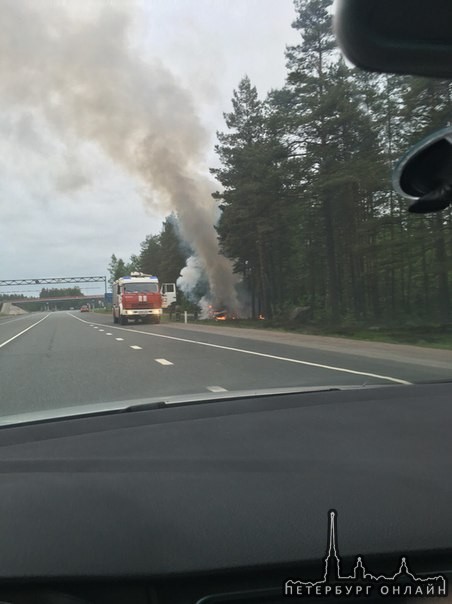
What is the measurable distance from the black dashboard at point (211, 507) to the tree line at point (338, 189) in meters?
10.3

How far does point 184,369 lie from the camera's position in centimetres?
1133

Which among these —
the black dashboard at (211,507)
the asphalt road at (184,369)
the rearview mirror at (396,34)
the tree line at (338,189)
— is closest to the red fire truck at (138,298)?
the tree line at (338,189)

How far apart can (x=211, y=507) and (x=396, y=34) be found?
224 centimetres

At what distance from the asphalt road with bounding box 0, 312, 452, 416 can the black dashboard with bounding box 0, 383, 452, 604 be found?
2.85 meters

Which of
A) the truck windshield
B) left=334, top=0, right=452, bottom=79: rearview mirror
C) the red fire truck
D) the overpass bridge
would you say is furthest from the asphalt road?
the overpass bridge

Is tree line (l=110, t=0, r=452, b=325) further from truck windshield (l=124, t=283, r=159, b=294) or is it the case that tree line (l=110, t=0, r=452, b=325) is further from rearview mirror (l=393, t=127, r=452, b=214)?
rearview mirror (l=393, t=127, r=452, b=214)

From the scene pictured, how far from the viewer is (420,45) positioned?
2605 mm

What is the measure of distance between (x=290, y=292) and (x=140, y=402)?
48.3 metres

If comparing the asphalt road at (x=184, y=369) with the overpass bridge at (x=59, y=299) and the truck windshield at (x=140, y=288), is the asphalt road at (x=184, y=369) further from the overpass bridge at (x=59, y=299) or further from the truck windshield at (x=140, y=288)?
the overpass bridge at (x=59, y=299)

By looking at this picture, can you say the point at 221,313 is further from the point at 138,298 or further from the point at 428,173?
the point at 428,173

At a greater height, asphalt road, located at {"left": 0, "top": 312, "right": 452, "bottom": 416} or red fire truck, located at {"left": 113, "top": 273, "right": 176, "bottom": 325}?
red fire truck, located at {"left": 113, "top": 273, "right": 176, "bottom": 325}

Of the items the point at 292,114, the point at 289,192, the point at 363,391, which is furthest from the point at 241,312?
the point at 363,391

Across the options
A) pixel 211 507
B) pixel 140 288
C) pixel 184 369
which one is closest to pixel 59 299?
pixel 140 288

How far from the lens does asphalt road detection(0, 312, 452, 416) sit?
829cm
